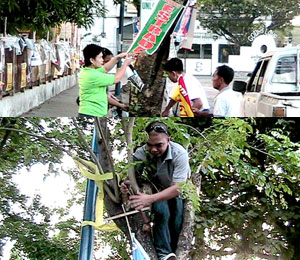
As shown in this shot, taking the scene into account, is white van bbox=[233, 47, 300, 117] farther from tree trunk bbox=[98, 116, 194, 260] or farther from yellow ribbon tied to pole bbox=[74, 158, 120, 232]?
yellow ribbon tied to pole bbox=[74, 158, 120, 232]

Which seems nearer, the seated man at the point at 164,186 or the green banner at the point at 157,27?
the seated man at the point at 164,186

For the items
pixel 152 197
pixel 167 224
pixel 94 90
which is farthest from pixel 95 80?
pixel 167 224

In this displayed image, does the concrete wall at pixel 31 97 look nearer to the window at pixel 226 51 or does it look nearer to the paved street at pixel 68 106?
the paved street at pixel 68 106

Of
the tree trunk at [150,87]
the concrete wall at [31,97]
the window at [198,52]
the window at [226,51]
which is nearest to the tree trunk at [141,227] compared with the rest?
the tree trunk at [150,87]

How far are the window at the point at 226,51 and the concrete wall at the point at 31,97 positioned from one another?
2.15 meters

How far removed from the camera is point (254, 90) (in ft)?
15.4

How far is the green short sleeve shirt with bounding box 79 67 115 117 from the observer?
11.3 feet

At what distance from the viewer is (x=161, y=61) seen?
14.4ft

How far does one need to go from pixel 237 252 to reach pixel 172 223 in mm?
1670

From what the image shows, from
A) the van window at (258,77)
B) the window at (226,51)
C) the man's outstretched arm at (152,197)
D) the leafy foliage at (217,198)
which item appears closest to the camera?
the man's outstretched arm at (152,197)

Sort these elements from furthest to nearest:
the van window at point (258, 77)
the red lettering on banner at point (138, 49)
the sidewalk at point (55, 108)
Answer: the sidewalk at point (55, 108)
the van window at point (258, 77)
the red lettering on banner at point (138, 49)

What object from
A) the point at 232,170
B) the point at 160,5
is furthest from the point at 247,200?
the point at 160,5

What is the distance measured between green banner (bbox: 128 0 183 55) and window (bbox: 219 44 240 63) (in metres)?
1.03

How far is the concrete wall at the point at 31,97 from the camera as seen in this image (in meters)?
5.95
